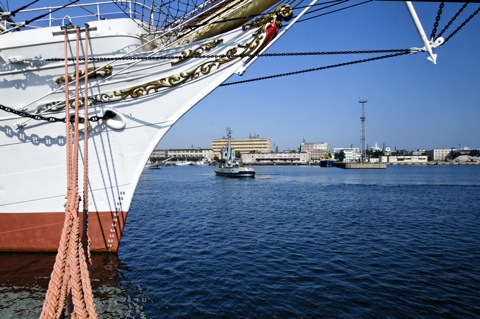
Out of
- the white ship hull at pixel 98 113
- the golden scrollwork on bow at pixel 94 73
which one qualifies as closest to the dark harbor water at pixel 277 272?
the white ship hull at pixel 98 113

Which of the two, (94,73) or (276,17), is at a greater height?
(276,17)

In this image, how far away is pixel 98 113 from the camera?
22.1 ft

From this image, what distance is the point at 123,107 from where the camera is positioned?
6.80 meters

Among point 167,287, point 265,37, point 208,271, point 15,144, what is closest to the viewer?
point 265,37

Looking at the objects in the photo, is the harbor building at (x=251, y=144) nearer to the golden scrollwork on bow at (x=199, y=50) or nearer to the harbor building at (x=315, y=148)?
the harbor building at (x=315, y=148)

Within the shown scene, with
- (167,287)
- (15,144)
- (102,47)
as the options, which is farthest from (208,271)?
(102,47)

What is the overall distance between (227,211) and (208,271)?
1102 cm

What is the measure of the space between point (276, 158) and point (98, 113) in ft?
451

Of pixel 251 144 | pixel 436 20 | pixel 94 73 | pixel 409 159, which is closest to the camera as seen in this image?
pixel 436 20

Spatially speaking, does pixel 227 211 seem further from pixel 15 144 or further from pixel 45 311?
pixel 45 311

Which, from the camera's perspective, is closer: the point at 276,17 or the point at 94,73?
the point at 276,17

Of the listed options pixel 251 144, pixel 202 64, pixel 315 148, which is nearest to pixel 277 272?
pixel 202 64

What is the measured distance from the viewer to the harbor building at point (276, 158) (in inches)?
5620

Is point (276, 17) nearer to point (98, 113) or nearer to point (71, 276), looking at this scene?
point (98, 113)
